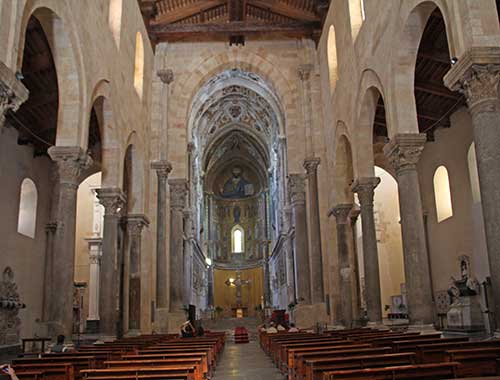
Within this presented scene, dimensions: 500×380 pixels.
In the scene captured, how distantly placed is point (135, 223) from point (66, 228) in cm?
721

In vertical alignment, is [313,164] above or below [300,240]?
above

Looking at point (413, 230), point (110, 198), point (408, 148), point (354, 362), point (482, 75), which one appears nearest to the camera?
point (354, 362)

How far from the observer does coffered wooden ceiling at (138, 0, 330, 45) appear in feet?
81.0

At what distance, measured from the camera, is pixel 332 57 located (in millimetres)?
22797

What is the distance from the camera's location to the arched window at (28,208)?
21.5 metres

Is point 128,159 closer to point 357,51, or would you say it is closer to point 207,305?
point 357,51

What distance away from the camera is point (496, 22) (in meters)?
9.88

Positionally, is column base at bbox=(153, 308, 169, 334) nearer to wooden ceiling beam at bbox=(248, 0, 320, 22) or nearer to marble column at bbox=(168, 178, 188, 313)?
marble column at bbox=(168, 178, 188, 313)

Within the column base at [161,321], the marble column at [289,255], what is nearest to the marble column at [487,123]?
the column base at [161,321]

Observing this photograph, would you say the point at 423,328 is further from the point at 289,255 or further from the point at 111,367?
the point at 289,255

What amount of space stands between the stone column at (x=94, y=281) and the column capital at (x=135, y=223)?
6512mm

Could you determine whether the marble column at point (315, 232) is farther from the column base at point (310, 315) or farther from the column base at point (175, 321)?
the column base at point (175, 321)

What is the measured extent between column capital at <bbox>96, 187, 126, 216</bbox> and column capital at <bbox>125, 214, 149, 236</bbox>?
3512 millimetres

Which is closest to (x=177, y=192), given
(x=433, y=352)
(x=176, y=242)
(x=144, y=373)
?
(x=176, y=242)
